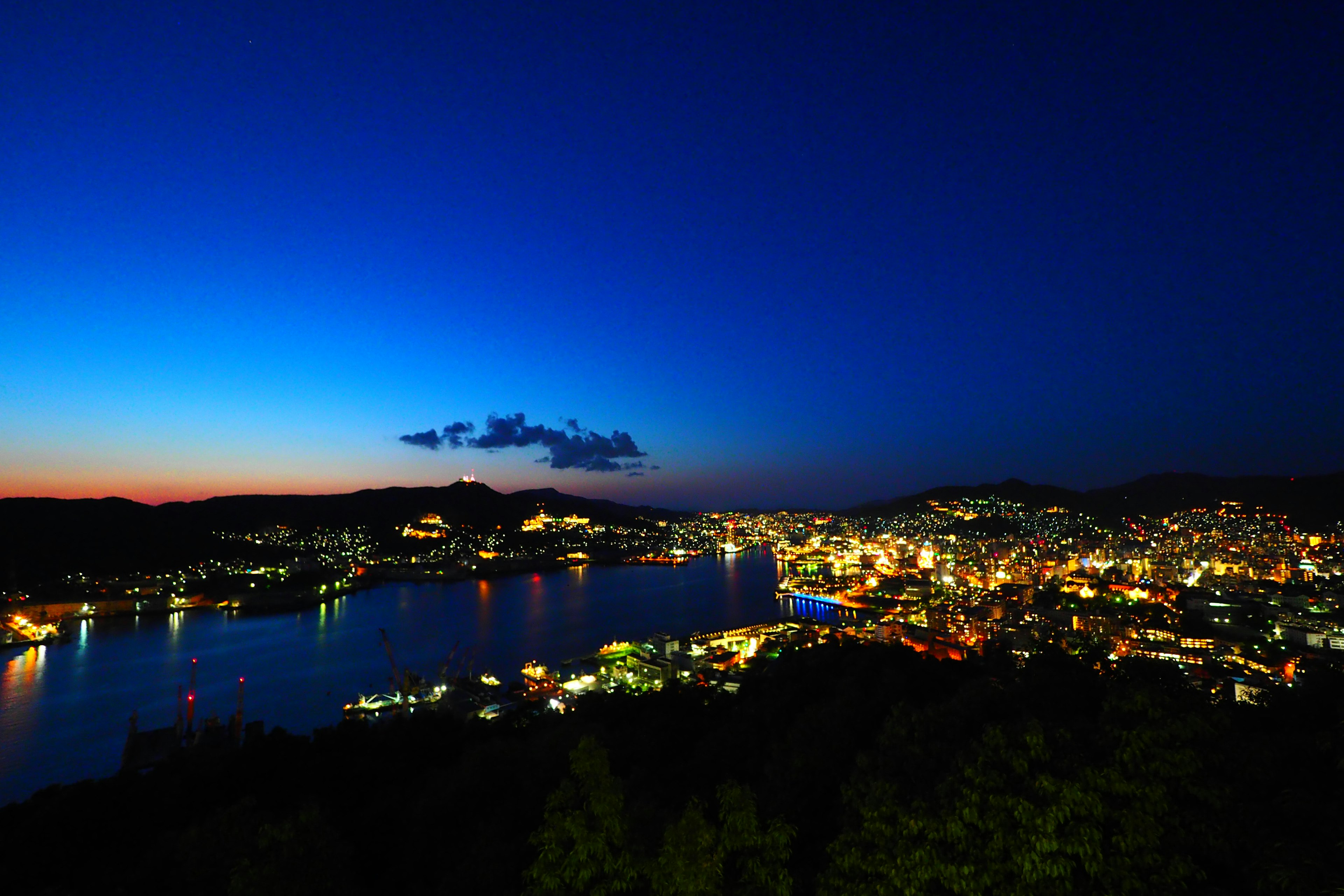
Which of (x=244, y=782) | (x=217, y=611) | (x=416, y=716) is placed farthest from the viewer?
(x=217, y=611)

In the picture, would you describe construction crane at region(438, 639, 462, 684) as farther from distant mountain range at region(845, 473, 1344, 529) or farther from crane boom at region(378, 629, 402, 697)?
distant mountain range at region(845, 473, 1344, 529)

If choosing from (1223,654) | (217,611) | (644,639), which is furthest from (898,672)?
(217,611)

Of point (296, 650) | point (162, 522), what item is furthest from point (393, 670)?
point (162, 522)

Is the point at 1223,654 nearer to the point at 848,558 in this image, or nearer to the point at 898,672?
the point at 898,672

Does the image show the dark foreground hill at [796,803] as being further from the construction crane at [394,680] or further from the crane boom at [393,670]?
the crane boom at [393,670]

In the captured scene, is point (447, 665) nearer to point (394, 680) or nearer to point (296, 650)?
point (394, 680)

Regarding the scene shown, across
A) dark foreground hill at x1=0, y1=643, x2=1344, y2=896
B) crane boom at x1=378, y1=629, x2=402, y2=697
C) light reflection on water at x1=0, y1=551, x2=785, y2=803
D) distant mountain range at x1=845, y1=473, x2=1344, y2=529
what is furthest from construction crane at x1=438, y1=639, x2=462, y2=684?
distant mountain range at x1=845, y1=473, x2=1344, y2=529
